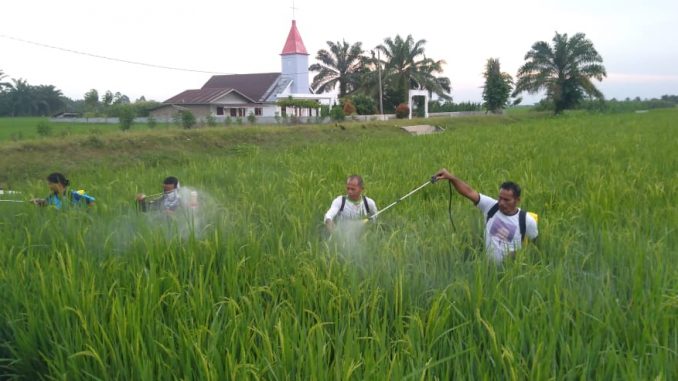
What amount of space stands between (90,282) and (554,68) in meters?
42.1

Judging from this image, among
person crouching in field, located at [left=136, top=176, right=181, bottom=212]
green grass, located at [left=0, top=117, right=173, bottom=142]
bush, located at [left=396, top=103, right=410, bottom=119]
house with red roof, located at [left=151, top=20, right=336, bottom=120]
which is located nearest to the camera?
person crouching in field, located at [left=136, top=176, right=181, bottom=212]

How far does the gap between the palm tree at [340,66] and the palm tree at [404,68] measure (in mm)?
3450

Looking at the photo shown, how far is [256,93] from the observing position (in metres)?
37.9

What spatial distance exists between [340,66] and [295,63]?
18.3 feet

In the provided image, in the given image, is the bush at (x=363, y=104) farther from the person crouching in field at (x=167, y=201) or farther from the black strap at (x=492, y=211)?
the black strap at (x=492, y=211)

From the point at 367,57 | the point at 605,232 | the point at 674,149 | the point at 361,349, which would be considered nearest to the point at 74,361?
the point at 361,349

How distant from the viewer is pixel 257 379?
1911 mm

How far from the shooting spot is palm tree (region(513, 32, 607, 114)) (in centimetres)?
3925

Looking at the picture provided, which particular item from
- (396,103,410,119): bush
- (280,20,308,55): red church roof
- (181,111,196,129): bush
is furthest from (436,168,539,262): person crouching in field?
(280,20,308,55): red church roof

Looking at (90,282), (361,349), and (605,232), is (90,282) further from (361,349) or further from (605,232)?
(605,232)

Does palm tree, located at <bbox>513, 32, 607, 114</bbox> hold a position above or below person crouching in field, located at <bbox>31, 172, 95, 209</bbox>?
above

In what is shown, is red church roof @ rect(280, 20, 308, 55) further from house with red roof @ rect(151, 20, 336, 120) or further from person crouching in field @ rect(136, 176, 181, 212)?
person crouching in field @ rect(136, 176, 181, 212)

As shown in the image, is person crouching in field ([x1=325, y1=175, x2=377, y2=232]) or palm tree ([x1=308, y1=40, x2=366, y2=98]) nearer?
person crouching in field ([x1=325, y1=175, x2=377, y2=232])

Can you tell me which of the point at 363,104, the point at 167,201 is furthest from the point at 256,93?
the point at 167,201
